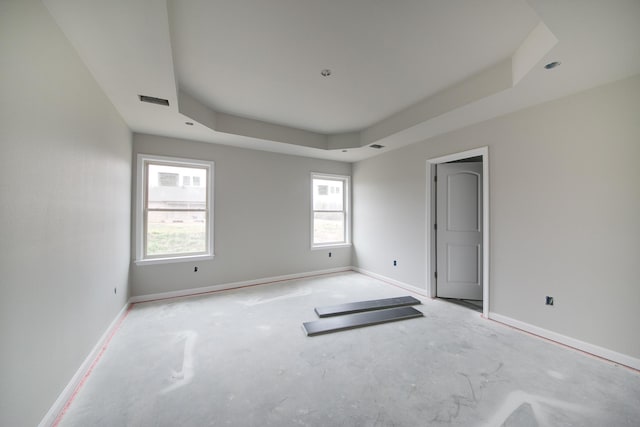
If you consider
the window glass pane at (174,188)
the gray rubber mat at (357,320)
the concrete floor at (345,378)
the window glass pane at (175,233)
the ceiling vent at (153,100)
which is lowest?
the concrete floor at (345,378)

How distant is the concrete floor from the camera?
1.66 meters

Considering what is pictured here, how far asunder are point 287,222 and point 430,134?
3.00 m

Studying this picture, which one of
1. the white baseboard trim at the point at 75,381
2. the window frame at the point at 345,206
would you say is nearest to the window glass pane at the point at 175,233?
the white baseboard trim at the point at 75,381

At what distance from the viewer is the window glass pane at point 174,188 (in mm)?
3988

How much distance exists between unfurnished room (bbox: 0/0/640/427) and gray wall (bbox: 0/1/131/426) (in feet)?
0.05

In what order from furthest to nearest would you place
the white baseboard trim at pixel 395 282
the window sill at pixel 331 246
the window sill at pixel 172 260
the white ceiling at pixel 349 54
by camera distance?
the window sill at pixel 331 246, the white baseboard trim at pixel 395 282, the window sill at pixel 172 260, the white ceiling at pixel 349 54

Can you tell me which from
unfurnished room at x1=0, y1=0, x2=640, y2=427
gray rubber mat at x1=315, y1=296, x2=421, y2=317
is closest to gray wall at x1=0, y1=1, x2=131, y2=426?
unfurnished room at x1=0, y1=0, x2=640, y2=427

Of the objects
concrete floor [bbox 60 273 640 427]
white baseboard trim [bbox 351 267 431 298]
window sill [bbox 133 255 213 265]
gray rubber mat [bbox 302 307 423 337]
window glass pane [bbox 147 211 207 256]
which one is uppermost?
window glass pane [bbox 147 211 207 256]

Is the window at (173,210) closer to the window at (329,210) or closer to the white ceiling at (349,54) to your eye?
the white ceiling at (349,54)

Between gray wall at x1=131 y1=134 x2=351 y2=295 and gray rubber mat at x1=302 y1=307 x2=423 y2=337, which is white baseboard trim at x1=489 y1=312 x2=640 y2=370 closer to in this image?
gray rubber mat at x1=302 y1=307 x2=423 y2=337

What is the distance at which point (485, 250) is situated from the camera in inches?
128

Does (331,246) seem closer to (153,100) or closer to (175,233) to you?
(175,233)

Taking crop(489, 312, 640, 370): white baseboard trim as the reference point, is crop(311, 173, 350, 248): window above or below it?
above

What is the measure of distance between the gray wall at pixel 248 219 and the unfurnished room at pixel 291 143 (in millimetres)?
71
